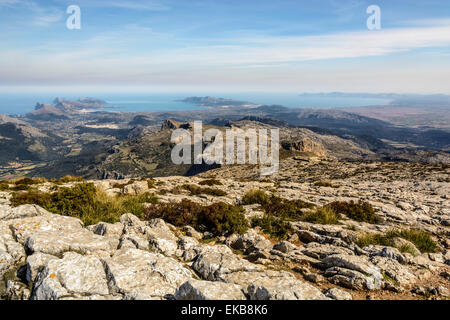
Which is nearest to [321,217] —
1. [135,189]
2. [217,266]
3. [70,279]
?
[217,266]

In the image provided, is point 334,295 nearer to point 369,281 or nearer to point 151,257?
point 369,281

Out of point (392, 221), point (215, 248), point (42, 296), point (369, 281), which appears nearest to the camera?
point (42, 296)

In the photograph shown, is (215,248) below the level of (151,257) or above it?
below

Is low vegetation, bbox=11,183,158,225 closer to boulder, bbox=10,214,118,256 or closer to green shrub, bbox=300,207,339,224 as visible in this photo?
boulder, bbox=10,214,118,256

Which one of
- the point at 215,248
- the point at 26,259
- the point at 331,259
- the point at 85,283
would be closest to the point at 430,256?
the point at 331,259

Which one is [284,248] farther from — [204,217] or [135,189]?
[135,189]

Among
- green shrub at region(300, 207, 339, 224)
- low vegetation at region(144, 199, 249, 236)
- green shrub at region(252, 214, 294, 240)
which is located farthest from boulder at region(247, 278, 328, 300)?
green shrub at region(300, 207, 339, 224)
